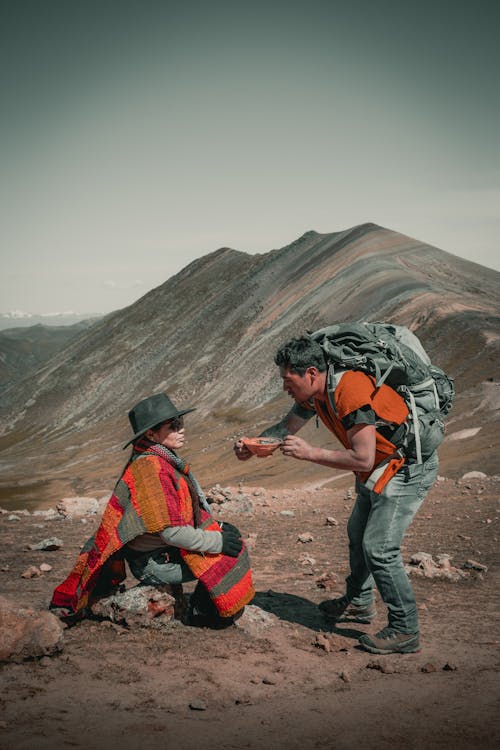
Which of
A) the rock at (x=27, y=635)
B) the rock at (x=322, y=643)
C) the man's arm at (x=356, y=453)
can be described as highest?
the man's arm at (x=356, y=453)

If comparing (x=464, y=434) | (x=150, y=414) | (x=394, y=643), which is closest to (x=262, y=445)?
(x=150, y=414)

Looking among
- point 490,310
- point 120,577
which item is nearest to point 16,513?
point 120,577

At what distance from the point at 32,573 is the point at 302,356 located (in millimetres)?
4817

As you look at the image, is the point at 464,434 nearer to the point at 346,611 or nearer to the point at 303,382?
the point at 346,611

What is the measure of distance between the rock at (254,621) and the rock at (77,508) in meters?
6.79

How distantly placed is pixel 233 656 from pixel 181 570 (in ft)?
2.82

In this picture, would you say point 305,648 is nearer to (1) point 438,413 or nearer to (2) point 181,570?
(2) point 181,570

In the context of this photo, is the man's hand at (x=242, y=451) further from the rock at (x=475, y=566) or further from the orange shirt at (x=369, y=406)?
the rock at (x=475, y=566)

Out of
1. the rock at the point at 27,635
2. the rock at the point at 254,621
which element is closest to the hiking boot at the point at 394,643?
the rock at the point at 254,621

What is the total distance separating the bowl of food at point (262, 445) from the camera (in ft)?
16.4

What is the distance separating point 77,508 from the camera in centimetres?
1274

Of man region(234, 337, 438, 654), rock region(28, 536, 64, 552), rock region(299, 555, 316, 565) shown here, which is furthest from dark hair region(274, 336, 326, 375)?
rock region(28, 536, 64, 552)

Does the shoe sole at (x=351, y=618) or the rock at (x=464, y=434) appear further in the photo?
the rock at (x=464, y=434)

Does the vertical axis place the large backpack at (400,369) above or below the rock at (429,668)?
above
